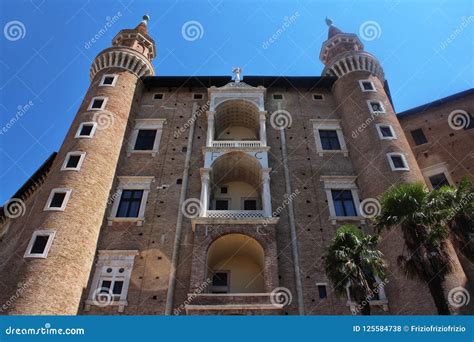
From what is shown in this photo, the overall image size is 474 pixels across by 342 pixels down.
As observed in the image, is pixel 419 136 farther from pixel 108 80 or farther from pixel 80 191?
pixel 80 191

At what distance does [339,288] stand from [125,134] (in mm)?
18748

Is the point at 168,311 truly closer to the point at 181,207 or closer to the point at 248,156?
the point at 181,207

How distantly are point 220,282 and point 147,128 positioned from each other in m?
13.0

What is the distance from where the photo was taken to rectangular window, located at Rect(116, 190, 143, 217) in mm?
24141

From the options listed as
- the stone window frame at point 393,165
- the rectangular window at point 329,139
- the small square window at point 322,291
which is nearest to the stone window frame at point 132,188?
the small square window at point 322,291

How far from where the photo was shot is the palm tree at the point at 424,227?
14.7m

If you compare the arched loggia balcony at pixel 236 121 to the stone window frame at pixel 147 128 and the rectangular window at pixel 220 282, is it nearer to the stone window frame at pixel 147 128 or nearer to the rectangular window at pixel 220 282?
the stone window frame at pixel 147 128

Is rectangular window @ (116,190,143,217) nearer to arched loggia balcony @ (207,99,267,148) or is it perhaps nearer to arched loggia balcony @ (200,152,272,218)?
arched loggia balcony @ (200,152,272,218)

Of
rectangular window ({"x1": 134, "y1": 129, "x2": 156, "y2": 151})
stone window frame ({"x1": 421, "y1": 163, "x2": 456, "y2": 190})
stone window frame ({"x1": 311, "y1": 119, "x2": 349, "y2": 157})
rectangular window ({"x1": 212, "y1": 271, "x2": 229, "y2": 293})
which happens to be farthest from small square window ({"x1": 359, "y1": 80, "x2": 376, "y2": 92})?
rectangular window ({"x1": 212, "y1": 271, "x2": 229, "y2": 293})

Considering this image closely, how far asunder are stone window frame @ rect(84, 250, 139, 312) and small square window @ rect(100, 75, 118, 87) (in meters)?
13.7

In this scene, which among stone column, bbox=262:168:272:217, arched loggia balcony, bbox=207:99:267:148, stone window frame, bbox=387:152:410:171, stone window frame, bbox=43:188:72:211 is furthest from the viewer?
arched loggia balcony, bbox=207:99:267:148

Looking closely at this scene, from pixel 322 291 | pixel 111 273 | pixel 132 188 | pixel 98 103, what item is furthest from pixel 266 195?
pixel 98 103

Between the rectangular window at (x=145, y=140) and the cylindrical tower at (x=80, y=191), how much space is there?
57.5 inches

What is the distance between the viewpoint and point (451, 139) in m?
29.7
